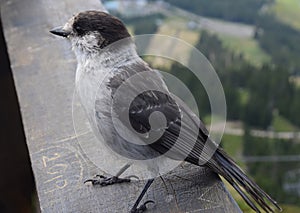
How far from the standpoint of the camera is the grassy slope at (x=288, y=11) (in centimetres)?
4338

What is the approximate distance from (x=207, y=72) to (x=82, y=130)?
2.30 feet

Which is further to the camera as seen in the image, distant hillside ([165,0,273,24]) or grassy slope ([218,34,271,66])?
distant hillside ([165,0,273,24])

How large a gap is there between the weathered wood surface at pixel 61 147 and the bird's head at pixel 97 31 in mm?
354

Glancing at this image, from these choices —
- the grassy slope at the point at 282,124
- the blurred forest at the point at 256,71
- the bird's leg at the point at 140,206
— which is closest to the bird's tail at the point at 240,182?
the bird's leg at the point at 140,206

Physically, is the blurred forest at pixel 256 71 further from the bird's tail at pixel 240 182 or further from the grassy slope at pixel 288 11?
the bird's tail at pixel 240 182

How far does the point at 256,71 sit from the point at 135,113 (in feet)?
104

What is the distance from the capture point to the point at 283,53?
40406 millimetres

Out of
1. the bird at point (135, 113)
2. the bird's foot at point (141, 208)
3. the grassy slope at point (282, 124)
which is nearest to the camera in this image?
the bird's foot at point (141, 208)

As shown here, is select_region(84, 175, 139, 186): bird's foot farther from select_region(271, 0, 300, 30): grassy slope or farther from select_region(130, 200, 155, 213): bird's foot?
select_region(271, 0, 300, 30): grassy slope

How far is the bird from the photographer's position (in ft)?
8.16

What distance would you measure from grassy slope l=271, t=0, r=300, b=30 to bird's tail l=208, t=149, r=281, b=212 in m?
42.0

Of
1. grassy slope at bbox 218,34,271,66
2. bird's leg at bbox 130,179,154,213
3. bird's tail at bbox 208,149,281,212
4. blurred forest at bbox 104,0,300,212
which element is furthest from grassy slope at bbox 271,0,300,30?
bird's leg at bbox 130,179,154,213

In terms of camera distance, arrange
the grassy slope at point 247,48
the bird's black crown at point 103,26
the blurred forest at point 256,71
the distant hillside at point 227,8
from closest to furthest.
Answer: the bird's black crown at point 103,26, the blurred forest at point 256,71, the grassy slope at point 247,48, the distant hillside at point 227,8

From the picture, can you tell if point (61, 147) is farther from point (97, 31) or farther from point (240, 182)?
point (240, 182)
